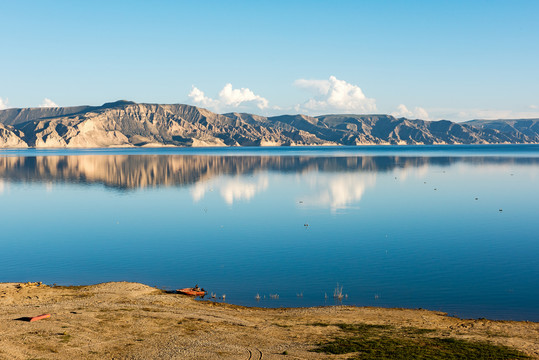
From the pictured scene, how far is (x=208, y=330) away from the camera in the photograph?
78.7 ft

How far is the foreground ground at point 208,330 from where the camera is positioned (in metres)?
20.9

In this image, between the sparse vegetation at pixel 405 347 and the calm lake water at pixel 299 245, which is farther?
the calm lake water at pixel 299 245

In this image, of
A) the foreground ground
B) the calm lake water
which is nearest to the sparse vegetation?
the foreground ground

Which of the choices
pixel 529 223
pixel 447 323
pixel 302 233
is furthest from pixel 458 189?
pixel 447 323

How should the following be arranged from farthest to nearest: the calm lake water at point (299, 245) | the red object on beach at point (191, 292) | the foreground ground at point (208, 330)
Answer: the calm lake water at point (299, 245) → the red object on beach at point (191, 292) → the foreground ground at point (208, 330)

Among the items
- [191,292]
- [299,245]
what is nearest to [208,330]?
[191,292]

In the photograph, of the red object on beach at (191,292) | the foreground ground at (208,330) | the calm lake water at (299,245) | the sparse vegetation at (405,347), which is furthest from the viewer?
the calm lake water at (299,245)

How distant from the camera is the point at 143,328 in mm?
24031

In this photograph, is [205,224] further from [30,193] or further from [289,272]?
[30,193]

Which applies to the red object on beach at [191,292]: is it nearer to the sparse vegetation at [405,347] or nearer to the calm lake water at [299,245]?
the calm lake water at [299,245]

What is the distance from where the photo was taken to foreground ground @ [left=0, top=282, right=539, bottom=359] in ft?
68.7

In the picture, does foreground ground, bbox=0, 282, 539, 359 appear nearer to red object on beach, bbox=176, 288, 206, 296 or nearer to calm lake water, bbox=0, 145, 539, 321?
red object on beach, bbox=176, 288, 206, 296

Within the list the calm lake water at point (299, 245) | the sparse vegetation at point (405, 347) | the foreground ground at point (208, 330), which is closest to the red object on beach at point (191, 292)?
the foreground ground at point (208, 330)

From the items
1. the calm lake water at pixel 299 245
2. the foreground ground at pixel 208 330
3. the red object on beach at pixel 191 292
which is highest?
the foreground ground at pixel 208 330
